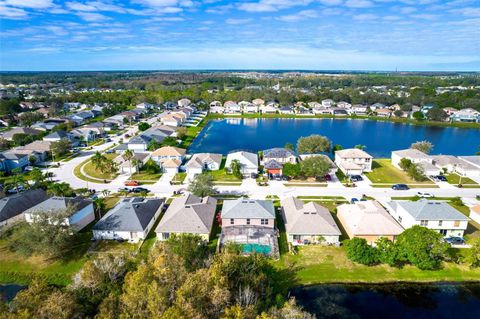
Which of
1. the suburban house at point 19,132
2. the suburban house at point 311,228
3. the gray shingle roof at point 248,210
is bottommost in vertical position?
the suburban house at point 311,228

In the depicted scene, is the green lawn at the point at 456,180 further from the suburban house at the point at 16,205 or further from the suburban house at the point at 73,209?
the suburban house at the point at 16,205

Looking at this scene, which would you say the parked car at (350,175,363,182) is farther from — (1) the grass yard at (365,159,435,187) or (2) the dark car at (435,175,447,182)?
(2) the dark car at (435,175,447,182)

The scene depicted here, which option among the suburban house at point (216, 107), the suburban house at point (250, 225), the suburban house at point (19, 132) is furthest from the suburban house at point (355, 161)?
the suburban house at point (216, 107)

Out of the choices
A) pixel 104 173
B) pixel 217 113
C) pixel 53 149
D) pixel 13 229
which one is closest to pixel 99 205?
pixel 13 229

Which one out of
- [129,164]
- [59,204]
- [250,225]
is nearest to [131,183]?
[129,164]

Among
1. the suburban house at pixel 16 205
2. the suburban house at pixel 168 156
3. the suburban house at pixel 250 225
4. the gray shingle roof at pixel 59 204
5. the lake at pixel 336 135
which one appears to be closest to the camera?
the suburban house at pixel 250 225
